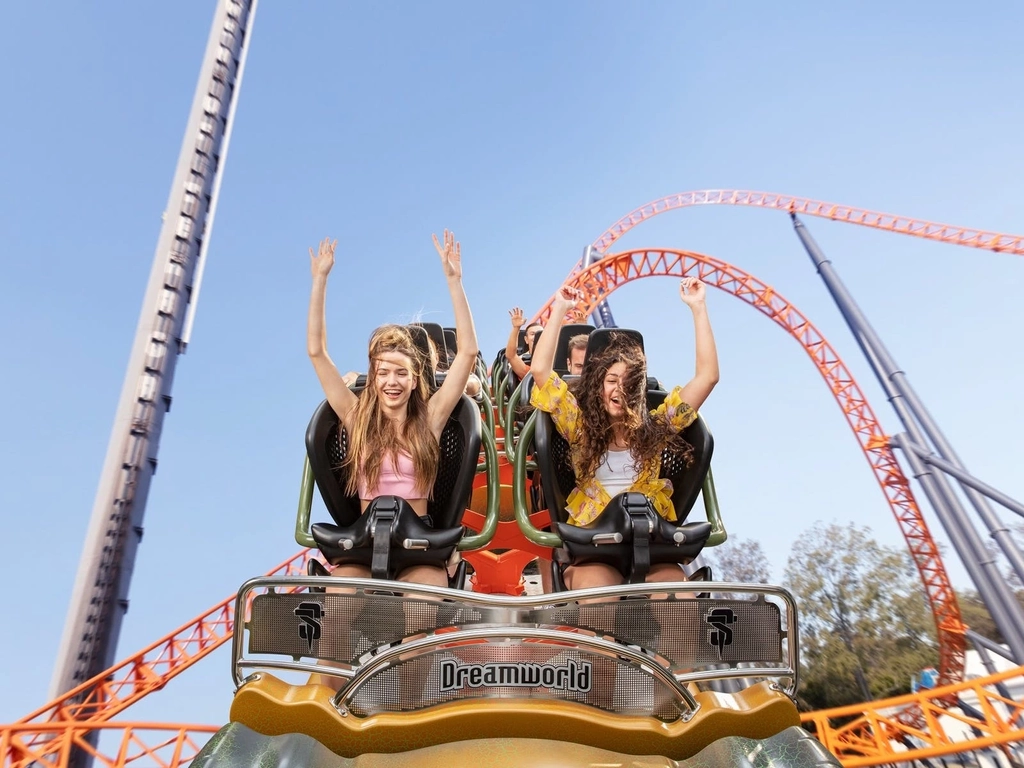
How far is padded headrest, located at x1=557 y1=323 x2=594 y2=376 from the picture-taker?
10.3 ft

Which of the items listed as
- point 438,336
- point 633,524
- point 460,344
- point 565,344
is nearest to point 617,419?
point 633,524

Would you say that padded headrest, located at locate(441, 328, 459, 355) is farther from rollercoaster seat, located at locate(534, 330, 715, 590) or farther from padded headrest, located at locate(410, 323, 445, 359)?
rollercoaster seat, located at locate(534, 330, 715, 590)

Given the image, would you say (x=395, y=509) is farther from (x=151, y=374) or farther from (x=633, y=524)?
(x=151, y=374)

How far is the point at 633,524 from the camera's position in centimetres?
161

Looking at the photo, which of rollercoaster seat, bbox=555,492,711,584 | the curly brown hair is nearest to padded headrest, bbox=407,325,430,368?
the curly brown hair

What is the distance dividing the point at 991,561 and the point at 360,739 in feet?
28.3

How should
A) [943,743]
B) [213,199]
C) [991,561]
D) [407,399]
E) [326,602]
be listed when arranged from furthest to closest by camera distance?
[991,561], [213,199], [943,743], [407,399], [326,602]

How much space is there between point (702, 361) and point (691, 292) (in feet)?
0.75

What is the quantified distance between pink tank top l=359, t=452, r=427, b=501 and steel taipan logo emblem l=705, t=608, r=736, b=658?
3.02ft

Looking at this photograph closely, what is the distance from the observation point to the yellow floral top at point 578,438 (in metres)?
1.88

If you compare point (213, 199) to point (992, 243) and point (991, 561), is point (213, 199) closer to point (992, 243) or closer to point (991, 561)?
point (991, 561)

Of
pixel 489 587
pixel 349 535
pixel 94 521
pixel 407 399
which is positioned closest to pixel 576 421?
pixel 407 399

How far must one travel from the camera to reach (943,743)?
4.63 meters

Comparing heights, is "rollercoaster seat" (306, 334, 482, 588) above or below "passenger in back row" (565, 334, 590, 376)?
below
